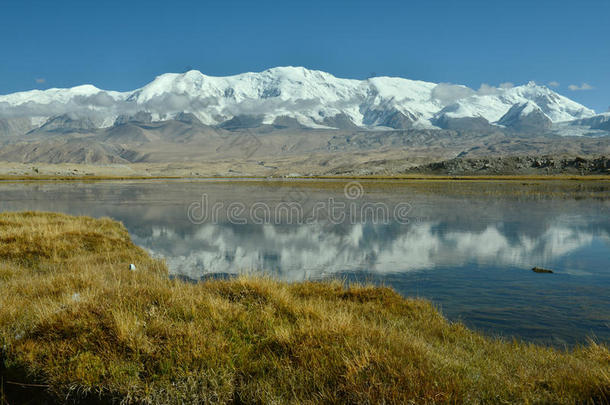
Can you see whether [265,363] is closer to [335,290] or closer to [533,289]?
[335,290]

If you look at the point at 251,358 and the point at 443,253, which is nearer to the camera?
the point at 251,358

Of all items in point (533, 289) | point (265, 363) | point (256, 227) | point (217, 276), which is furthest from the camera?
point (256, 227)

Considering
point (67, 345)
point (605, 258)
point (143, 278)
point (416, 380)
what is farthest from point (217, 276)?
point (605, 258)

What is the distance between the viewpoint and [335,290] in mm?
11461

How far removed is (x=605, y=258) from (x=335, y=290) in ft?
44.0

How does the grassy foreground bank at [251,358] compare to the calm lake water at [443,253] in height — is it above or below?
above

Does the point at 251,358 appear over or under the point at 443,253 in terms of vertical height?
over

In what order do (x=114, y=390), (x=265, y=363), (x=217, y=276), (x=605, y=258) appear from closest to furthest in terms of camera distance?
1. (x=114, y=390)
2. (x=265, y=363)
3. (x=217, y=276)
4. (x=605, y=258)

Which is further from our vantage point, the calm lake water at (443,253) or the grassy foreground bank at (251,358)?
the calm lake water at (443,253)

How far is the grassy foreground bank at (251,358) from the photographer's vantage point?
17.6 feet

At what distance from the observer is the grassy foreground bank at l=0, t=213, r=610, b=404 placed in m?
5.35

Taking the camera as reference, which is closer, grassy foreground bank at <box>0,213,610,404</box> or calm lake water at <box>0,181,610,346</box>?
grassy foreground bank at <box>0,213,610,404</box>

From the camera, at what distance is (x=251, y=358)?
20.6ft

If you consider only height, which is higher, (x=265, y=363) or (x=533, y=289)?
(x=265, y=363)
